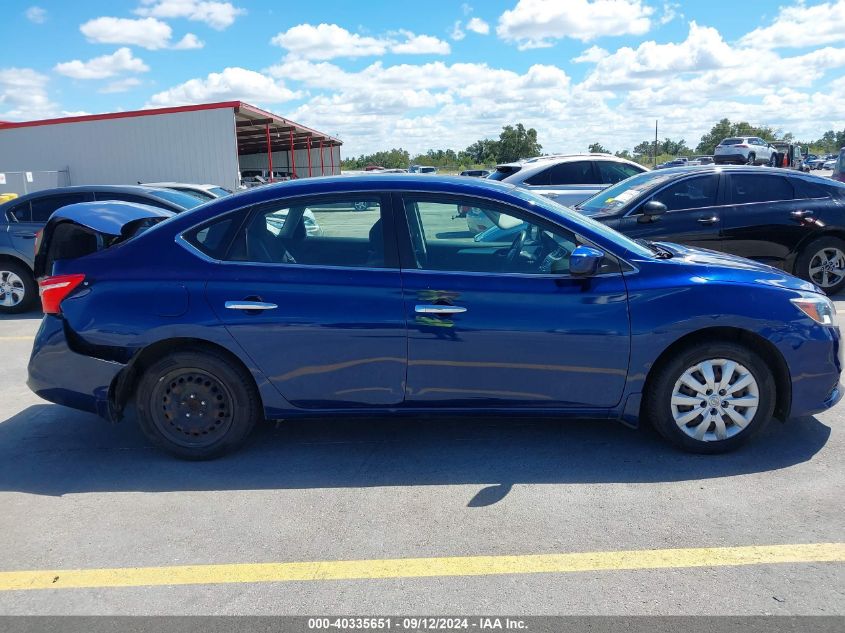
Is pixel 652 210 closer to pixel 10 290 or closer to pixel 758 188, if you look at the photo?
pixel 758 188

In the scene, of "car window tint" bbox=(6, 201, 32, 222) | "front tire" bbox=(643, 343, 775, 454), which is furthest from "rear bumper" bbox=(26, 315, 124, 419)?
"car window tint" bbox=(6, 201, 32, 222)

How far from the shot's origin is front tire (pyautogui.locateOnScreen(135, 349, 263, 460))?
4.02 meters

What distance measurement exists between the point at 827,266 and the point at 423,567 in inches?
295

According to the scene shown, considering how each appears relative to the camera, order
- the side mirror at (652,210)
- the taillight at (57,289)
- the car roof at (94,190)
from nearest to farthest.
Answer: the taillight at (57,289) < the side mirror at (652,210) < the car roof at (94,190)

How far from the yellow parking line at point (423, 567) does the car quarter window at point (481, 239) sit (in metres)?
1.56

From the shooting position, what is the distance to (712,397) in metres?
3.96

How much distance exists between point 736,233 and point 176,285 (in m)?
6.55

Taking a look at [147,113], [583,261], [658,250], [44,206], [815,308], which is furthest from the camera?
[147,113]

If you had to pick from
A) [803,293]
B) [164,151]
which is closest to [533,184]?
[803,293]

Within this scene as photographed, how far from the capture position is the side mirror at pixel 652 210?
7711mm

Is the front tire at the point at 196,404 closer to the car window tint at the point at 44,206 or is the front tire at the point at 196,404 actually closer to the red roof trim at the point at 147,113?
the car window tint at the point at 44,206

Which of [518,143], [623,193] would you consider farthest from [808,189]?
[518,143]

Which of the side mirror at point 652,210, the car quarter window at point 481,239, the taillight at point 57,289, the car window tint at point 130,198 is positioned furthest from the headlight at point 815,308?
the car window tint at point 130,198

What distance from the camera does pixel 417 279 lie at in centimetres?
392
